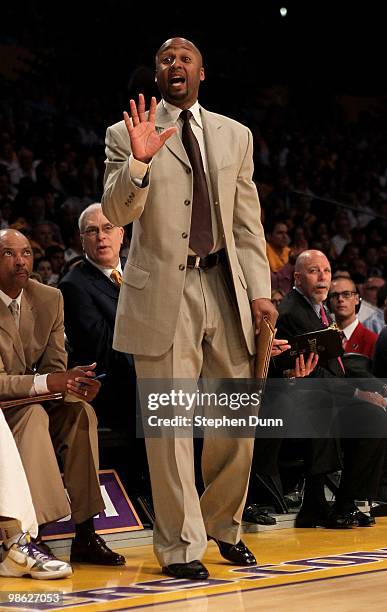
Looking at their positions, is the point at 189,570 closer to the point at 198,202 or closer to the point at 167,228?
the point at 167,228

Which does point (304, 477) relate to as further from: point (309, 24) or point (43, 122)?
point (309, 24)

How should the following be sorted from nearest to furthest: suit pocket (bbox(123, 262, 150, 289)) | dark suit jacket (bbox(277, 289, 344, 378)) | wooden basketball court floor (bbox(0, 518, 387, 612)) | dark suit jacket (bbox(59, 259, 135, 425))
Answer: wooden basketball court floor (bbox(0, 518, 387, 612))
suit pocket (bbox(123, 262, 150, 289))
dark suit jacket (bbox(59, 259, 135, 425))
dark suit jacket (bbox(277, 289, 344, 378))

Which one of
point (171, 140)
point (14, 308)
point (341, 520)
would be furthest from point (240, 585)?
point (341, 520)

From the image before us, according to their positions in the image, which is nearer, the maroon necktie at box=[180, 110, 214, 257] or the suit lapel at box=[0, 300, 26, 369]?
the maroon necktie at box=[180, 110, 214, 257]

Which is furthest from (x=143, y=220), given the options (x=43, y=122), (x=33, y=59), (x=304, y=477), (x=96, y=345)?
(x=33, y=59)

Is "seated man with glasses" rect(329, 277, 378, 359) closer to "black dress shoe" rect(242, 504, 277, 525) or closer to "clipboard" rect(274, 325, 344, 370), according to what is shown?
"clipboard" rect(274, 325, 344, 370)

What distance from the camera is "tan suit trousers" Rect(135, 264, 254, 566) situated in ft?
12.4

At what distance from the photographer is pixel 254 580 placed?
12.1ft

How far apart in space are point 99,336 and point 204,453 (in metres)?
0.93

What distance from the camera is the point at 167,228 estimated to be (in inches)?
151

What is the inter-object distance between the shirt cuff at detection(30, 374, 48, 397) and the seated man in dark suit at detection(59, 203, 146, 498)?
2.35 ft

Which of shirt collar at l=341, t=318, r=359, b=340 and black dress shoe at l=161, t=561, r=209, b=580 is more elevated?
shirt collar at l=341, t=318, r=359, b=340

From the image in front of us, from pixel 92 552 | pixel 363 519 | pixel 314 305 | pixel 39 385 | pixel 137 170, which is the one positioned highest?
pixel 137 170

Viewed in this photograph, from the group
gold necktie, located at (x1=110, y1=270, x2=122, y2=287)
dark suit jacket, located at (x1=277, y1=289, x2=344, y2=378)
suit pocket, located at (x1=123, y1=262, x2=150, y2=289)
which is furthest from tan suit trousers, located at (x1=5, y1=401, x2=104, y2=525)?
dark suit jacket, located at (x1=277, y1=289, x2=344, y2=378)
